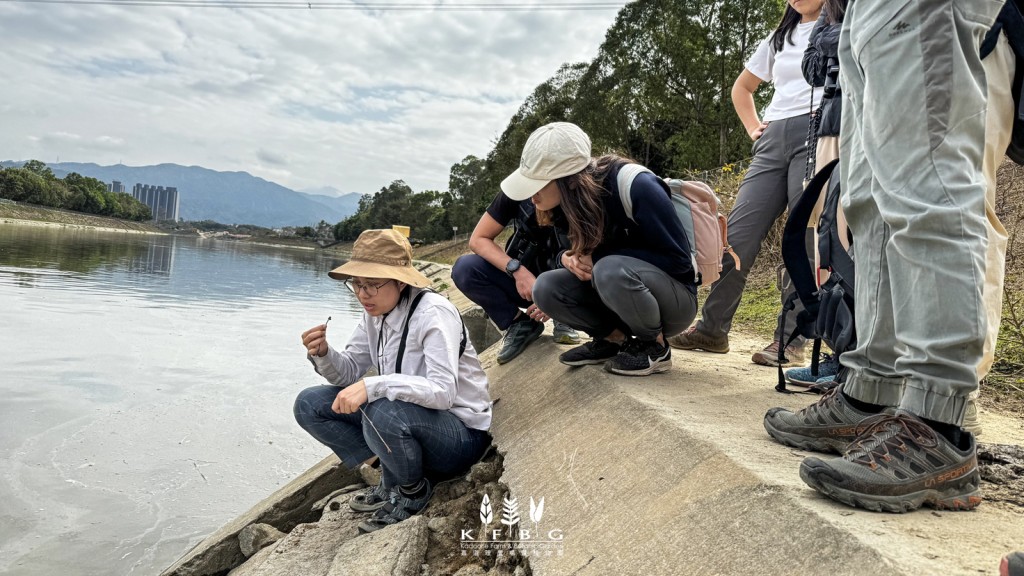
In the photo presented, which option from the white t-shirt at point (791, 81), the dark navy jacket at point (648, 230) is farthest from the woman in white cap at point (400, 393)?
the white t-shirt at point (791, 81)

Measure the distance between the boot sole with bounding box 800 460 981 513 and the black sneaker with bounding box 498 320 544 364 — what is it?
100 inches

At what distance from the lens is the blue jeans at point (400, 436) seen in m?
2.42

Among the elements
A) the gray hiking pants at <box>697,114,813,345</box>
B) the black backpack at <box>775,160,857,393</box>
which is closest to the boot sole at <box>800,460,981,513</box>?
the black backpack at <box>775,160,857,393</box>

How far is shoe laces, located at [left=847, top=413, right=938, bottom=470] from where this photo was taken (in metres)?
1.34

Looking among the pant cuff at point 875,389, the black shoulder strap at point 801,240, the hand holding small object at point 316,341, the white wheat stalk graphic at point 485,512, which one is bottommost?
the white wheat stalk graphic at point 485,512

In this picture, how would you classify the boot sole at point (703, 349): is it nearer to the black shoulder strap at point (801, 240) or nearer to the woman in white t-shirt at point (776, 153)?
the woman in white t-shirt at point (776, 153)

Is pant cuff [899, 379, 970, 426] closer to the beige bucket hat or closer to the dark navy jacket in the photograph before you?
the dark navy jacket

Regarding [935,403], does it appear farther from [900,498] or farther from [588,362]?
[588,362]

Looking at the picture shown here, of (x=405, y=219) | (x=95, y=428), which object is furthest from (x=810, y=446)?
(x=405, y=219)

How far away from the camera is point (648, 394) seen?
2.50 m

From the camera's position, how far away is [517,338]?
12.8 feet

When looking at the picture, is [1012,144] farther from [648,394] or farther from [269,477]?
[269,477]

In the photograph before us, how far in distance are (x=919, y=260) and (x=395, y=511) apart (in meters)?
1.91

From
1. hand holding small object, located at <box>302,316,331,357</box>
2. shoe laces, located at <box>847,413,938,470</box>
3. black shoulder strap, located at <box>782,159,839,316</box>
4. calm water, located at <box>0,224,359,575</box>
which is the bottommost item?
calm water, located at <box>0,224,359,575</box>
